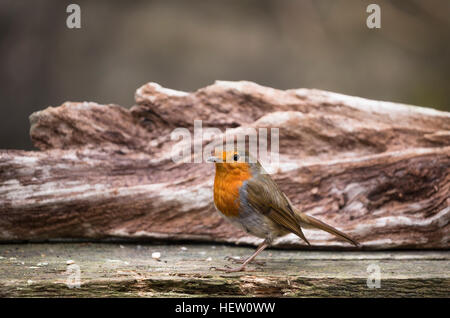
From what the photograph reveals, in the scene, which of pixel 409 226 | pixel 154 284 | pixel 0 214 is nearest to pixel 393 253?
pixel 409 226

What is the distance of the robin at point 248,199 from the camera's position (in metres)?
3.07

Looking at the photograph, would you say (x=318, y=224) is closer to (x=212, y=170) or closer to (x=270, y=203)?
(x=270, y=203)

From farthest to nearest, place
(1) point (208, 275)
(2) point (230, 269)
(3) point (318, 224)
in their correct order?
(3) point (318, 224)
(2) point (230, 269)
(1) point (208, 275)

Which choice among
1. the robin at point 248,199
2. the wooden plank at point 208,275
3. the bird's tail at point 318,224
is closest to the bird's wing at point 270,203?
the robin at point 248,199

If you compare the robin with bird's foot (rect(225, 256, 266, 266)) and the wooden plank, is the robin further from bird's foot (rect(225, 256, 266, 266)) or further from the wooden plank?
the wooden plank

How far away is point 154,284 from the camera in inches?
109

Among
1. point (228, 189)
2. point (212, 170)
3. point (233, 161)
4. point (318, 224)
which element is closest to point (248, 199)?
point (228, 189)

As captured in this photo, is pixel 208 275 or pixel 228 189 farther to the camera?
pixel 228 189

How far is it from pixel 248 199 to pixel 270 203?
0.47ft

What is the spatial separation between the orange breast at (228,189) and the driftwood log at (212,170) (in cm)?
65

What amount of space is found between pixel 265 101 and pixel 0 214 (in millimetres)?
2070

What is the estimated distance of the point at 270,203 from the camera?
3.12 m

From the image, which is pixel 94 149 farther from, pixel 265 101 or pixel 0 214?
pixel 265 101

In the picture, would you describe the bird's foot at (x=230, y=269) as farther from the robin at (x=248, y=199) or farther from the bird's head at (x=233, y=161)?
the bird's head at (x=233, y=161)
